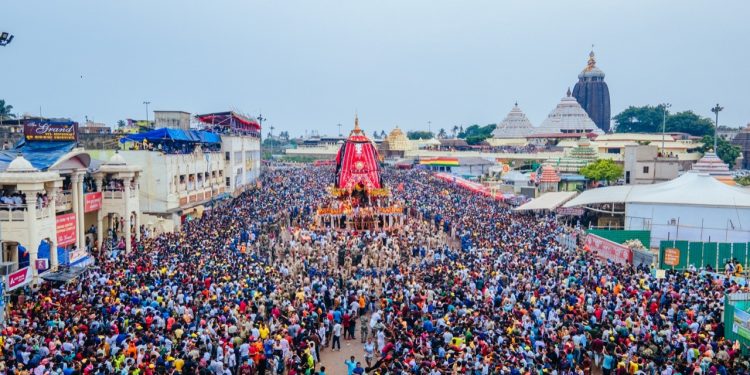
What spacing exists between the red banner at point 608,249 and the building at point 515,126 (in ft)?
273

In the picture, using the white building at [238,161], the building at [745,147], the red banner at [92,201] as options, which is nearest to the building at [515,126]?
the building at [745,147]

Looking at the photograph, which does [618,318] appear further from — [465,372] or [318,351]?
[318,351]

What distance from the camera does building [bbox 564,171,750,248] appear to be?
29.7 meters

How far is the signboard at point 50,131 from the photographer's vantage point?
83.8ft

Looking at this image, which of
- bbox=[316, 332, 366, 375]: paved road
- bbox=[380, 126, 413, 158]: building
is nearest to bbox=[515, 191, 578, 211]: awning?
bbox=[316, 332, 366, 375]: paved road

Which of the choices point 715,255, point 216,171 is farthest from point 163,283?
point 216,171

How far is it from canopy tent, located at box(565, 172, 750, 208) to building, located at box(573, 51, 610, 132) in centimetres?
9068

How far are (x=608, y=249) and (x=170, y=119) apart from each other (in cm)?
3288

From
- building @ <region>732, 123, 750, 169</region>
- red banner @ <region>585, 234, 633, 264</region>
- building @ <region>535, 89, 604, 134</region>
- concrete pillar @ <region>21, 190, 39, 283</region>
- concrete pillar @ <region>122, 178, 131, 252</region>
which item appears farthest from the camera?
building @ <region>535, 89, 604, 134</region>

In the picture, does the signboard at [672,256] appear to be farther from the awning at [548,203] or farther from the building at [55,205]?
the building at [55,205]

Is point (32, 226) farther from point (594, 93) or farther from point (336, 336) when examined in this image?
point (594, 93)

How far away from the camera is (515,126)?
369 ft

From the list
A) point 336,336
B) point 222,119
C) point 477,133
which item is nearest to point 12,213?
point 336,336

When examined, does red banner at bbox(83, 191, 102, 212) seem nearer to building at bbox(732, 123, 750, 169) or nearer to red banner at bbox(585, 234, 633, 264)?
red banner at bbox(585, 234, 633, 264)
